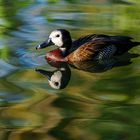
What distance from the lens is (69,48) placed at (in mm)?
10406

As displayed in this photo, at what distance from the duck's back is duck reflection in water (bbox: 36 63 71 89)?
1.29 feet

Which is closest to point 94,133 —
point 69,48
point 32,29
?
point 69,48

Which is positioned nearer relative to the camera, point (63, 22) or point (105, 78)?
point (105, 78)

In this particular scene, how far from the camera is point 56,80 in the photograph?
9055 mm

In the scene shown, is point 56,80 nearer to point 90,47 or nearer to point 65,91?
point 65,91

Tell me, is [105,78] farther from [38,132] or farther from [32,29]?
[32,29]

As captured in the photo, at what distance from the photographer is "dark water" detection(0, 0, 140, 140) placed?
7133 mm

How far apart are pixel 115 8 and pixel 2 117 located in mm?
6529

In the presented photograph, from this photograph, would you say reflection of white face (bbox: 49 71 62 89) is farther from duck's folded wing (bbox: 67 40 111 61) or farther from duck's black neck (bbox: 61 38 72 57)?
duck's black neck (bbox: 61 38 72 57)

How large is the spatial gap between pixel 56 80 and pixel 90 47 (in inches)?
50.9

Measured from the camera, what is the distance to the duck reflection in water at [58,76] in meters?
8.84

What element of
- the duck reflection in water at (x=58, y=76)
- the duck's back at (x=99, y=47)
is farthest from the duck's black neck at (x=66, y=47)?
the duck reflection in water at (x=58, y=76)

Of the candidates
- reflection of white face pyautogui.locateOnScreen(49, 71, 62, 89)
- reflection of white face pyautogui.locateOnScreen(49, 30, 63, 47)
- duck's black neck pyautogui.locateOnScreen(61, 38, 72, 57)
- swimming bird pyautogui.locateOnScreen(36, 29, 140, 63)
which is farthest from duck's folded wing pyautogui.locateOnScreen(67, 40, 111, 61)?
reflection of white face pyautogui.locateOnScreen(49, 71, 62, 89)

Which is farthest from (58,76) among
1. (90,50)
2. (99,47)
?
(99,47)
